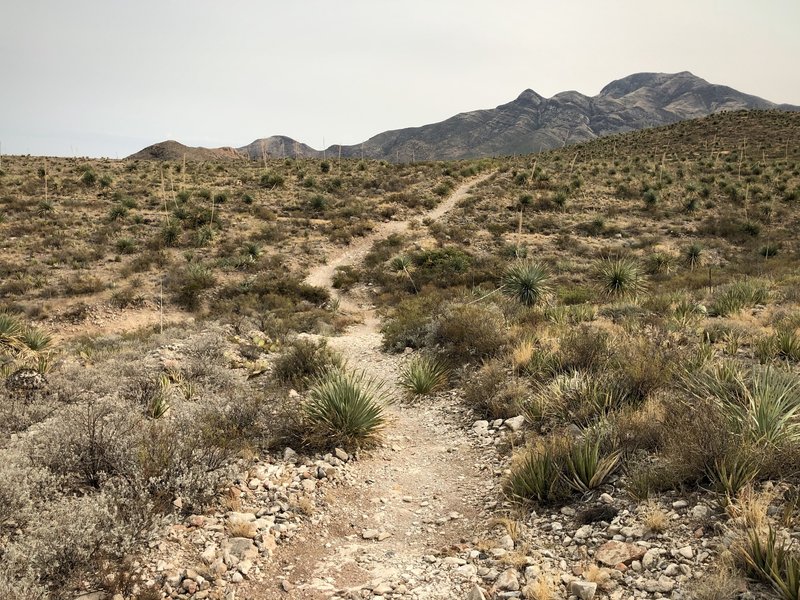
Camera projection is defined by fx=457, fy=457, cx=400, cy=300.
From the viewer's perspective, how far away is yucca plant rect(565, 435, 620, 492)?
4777 mm

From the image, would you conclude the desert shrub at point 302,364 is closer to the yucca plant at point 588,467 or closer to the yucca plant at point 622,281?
the yucca plant at point 588,467

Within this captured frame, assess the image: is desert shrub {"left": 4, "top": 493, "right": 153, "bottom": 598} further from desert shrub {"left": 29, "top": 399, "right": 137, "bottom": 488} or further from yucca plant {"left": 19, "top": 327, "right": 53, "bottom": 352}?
yucca plant {"left": 19, "top": 327, "right": 53, "bottom": 352}

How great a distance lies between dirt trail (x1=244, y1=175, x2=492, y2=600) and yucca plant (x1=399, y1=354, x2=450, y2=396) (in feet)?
1.92

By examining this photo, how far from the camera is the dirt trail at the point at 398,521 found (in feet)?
13.2

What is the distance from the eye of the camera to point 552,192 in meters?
31.8

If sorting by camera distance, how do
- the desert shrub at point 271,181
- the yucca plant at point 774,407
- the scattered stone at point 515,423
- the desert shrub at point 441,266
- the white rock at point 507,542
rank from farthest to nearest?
the desert shrub at point 271,181, the desert shrub at point 441,266, the scattered stone at point 515,423, the yucca plant at point 774,407, the white rock at point 507,542

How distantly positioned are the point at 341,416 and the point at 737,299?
10197 millimetres

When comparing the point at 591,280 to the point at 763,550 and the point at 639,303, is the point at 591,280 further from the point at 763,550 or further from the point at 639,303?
the point at 763,550

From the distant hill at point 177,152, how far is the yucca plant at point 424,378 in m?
67.8

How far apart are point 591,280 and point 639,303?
28.0 feet

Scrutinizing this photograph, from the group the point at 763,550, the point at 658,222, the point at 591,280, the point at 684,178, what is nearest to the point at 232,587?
the point at 763,550

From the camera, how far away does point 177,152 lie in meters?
70.9

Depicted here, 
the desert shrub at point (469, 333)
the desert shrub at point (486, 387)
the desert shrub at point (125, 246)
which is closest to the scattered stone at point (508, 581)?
the desert shrub at point (486, 387)

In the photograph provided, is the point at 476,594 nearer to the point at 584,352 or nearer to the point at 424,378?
the point at 584,352
